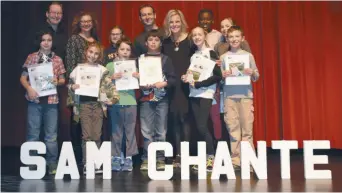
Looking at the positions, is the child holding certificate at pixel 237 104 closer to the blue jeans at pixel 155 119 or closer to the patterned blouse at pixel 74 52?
the blue jeans at pixel 155 119

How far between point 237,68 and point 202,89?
0.35m

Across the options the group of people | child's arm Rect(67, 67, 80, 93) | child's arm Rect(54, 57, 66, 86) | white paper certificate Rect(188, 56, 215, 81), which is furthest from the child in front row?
child's arm Rect(54, 57, 66, 86)

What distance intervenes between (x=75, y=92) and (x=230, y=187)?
61.4 inches

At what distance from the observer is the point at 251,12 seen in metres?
5.17

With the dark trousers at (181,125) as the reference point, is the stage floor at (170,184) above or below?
below

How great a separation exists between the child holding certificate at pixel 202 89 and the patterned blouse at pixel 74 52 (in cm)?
100

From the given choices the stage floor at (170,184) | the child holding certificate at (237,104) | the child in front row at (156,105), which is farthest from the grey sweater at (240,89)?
the stage floor at (170,184)

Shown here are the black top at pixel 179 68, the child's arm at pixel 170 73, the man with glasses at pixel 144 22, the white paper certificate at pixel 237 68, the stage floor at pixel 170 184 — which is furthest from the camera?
the man with glasses at pixel 144 22

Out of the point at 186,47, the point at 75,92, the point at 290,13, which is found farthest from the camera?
the point at 290,13

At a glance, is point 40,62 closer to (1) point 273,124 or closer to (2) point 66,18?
(2) point 66,18

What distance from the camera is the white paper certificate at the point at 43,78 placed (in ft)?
11.9

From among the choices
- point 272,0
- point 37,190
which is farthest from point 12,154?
point 272,0

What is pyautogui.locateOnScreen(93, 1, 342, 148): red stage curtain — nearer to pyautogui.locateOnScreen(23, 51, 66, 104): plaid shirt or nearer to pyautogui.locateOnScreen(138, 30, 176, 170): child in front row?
pyautogui.locateOnScreen(138, 30, 176, 170): child in front row

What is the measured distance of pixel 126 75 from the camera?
12.0ft
